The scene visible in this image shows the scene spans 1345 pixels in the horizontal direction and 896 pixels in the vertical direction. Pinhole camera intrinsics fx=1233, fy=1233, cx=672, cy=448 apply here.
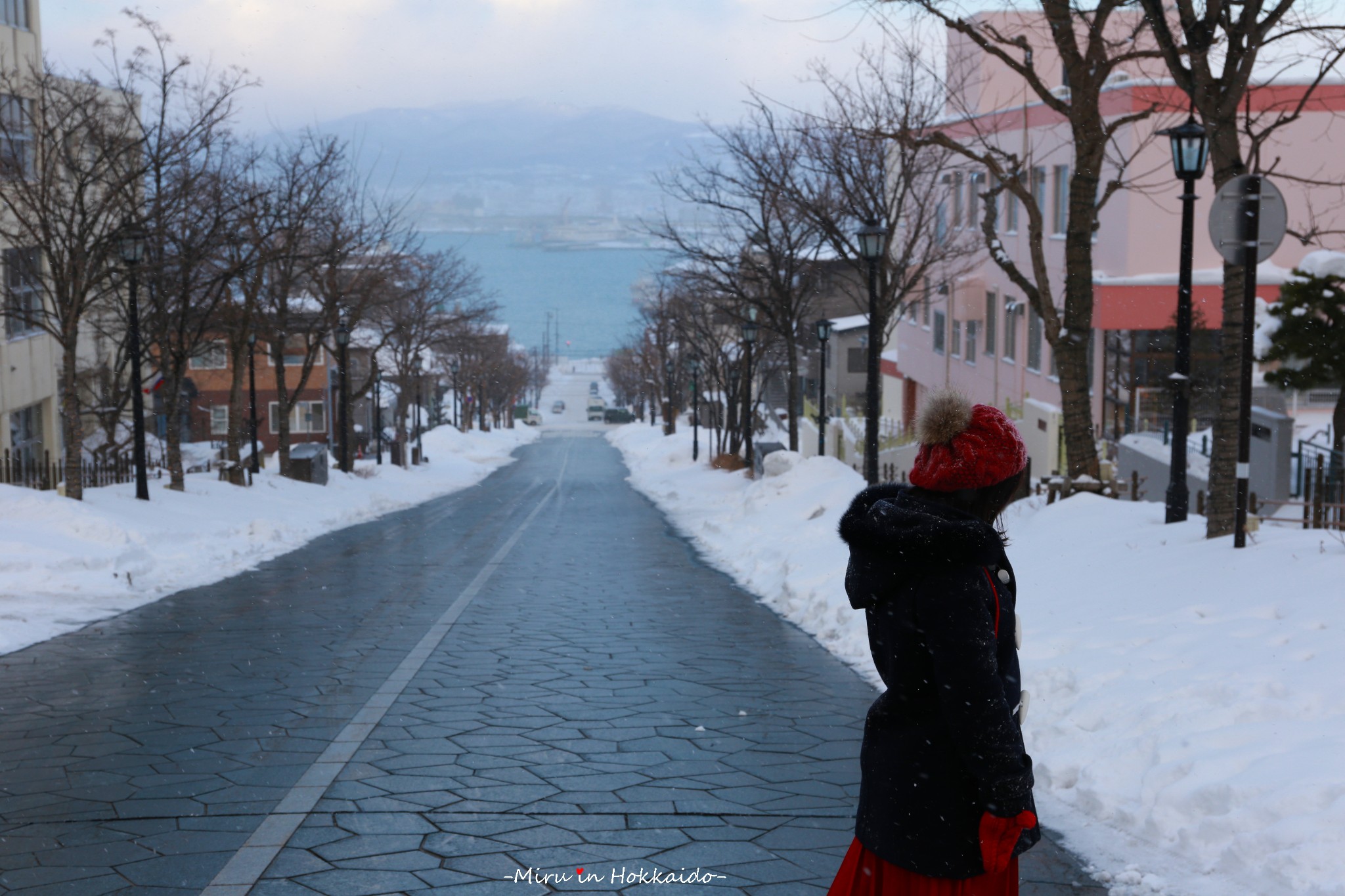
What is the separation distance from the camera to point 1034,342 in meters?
30.9

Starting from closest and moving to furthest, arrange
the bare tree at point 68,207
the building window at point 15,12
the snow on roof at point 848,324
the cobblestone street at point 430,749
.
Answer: the cobblestone street at point 430,749
the bare tree at point 68,207
the building window at point 15,12
the snow on roof at point 848,324

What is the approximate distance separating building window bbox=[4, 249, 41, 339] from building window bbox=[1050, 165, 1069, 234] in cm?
2166

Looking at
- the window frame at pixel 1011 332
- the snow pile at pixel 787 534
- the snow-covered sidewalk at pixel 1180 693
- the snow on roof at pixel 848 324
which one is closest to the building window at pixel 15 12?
the snow pile at pixel 787 534

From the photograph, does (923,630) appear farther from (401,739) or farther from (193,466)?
(193,466)

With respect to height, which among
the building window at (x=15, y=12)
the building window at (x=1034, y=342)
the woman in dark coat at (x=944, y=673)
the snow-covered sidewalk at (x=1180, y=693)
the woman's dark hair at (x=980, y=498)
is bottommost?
the snow-covered sidewalk at (x=1180, y=693)

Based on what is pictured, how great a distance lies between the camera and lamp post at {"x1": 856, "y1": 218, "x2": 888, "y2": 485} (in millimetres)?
18188

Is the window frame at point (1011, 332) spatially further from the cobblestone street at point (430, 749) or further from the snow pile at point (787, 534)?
the cobblestone street at point (430, 749)

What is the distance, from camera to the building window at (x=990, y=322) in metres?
35.0

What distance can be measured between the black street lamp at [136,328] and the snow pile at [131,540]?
46 cm

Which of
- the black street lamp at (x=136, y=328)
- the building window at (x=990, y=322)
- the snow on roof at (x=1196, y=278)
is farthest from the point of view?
the building window at (x=990, y=322)

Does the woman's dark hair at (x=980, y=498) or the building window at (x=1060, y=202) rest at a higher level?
→ the building window at (x=1060, y=202)

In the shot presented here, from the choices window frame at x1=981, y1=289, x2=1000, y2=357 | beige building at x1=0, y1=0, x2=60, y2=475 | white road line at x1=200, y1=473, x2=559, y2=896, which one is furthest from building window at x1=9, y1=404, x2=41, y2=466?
window frame at x1=981, y1=289, x2=1000, y2=357

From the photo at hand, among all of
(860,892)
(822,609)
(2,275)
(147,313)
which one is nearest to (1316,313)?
(822,609)

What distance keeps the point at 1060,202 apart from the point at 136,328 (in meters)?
20.9
